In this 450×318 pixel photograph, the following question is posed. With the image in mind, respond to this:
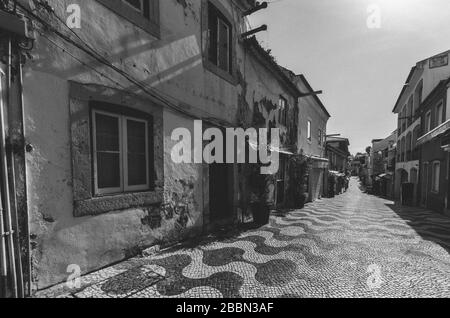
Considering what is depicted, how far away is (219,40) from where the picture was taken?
20.1ft

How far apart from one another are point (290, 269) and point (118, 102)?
14.0 feet

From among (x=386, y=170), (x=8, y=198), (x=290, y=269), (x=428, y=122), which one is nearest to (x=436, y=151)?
(x=428, y=122)

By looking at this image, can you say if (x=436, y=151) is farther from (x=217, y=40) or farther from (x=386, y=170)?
(x=386, y=170)

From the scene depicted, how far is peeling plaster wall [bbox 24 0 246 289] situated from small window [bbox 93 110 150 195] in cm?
43

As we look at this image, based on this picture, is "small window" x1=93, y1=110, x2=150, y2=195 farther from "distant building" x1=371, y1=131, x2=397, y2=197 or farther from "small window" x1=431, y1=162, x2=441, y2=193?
"distant building" x1=371, y1=131, x2=397, y2=197

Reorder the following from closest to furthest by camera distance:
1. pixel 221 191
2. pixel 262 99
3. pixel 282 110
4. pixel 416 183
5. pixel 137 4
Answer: pixel 137 4 < pixel 221 191 < pixel 262 99 < pixel 282 110 < pixel 416 183

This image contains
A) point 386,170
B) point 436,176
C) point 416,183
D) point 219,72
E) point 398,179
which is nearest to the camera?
point 219,72

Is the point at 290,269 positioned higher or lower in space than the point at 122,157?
lower

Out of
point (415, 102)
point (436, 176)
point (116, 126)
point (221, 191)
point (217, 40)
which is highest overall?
point (415, 102)

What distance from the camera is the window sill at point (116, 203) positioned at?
10.4ft

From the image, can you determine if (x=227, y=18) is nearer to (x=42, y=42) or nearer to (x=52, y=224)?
(x=42, y=42)

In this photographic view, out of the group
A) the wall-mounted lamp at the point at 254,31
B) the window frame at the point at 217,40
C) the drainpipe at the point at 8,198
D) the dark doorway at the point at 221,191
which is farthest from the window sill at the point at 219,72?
the drainpipe at the point at 8,198
